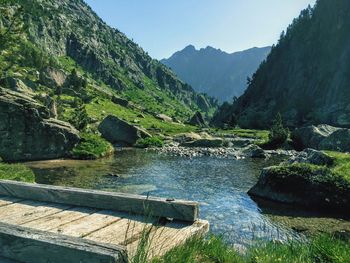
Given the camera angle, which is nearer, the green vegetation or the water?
the water

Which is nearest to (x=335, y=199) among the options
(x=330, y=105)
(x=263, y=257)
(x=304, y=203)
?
(x=304, y=203)

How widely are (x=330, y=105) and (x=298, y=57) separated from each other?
42438 mm

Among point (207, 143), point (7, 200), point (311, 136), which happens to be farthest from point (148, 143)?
point (7, 200)

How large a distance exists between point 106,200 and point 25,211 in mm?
1669

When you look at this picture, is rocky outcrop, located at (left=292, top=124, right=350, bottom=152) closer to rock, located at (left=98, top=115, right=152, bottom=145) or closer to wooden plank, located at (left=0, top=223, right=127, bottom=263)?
rock, located at (left=98, top=115, right=152, bottom=145)

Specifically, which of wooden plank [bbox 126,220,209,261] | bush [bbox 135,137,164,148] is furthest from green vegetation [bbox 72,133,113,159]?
wooden plank [bbox 126,220,209,261]

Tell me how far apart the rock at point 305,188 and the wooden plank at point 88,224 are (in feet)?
49.4

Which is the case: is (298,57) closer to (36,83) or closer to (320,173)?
(36,83)

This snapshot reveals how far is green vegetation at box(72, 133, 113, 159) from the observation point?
43.5m

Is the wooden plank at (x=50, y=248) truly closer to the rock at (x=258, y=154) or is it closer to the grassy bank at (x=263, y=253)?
the grassy bank at (x=263, y=253)

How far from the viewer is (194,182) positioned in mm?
29094

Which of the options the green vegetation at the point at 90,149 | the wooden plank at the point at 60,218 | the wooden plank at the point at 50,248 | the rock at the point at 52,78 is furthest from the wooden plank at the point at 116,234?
the rock at the point at 52,78

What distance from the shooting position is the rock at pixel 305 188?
20016 millimetres

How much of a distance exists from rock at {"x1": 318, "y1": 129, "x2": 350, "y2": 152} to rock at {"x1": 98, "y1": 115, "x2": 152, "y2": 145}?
28.6 m
